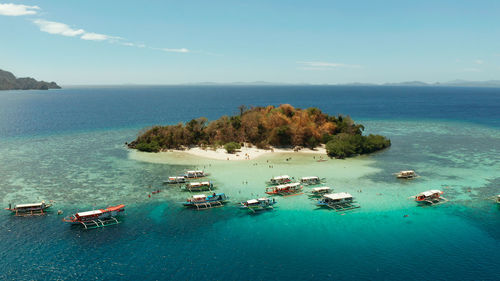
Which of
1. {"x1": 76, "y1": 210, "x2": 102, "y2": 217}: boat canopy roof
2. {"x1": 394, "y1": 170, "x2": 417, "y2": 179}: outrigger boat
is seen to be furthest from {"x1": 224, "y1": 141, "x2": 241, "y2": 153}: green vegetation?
{"x1": 76, "y1": 210, "x2": 102, "y2": 217}: boat canopy roof

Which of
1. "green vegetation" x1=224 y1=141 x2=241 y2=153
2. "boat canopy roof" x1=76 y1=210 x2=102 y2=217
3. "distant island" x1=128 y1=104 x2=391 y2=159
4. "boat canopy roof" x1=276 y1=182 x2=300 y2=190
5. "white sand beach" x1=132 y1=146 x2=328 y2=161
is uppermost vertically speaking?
"distant island" x1=128 y1=104 x2=391 y2=159

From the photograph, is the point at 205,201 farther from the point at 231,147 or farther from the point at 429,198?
the point at 429,198

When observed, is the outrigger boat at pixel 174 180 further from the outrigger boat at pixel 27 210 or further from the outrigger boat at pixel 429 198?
the outrigger boat at pixel 429 198

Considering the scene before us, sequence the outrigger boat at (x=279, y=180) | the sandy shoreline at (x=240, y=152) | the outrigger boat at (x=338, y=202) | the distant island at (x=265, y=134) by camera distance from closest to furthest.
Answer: the outrigger boat at (x=338, y=202) → the outrigger boat at (x=279, y=180) → the sandy shoreline at (x=240, y=152) → the distant island at (x=265, y=134)

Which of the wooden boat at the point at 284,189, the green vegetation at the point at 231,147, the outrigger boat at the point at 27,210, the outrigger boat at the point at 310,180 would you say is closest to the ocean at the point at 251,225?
the outrigger boat at the point at 27,210

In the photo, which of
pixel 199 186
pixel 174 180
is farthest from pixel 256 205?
pixel 174 180

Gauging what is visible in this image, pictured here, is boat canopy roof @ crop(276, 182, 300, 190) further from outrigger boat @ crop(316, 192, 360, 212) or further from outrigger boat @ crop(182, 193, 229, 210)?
outrigger boat @ crop(182, 193, 229, 210)

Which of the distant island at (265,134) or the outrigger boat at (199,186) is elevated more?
the distant island at (265,134)

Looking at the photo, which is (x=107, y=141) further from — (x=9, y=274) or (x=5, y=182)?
(x=9, y=274)
